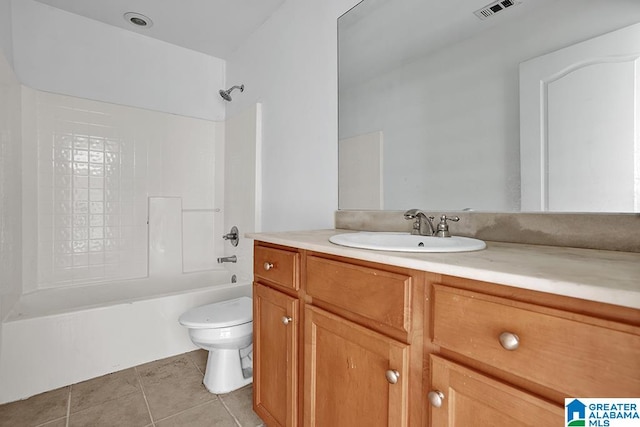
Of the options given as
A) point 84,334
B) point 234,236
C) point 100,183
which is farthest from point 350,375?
point 100,183

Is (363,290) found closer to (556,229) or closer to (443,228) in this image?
(443,228)

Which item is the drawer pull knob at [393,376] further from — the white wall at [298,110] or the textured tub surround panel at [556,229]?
the white wall at [298,110]

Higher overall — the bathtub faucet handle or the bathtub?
the bathtub faucet handle

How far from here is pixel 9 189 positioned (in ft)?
5.91

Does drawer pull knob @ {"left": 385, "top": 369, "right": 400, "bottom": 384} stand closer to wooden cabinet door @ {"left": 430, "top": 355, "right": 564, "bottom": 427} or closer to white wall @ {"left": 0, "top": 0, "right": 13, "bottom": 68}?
wooden cabinet door @ {"left": 430, "top": 355, "right": 564, "bottom": 427}

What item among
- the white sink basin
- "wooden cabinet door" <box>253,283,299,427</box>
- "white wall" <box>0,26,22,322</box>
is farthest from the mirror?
"white wall" <box>0,26,22,322</box>

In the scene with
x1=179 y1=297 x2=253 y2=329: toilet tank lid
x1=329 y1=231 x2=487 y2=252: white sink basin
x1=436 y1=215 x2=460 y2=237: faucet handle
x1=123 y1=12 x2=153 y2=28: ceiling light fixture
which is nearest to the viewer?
x1=329 y1=231 x2=487 y2=252: white sink basin

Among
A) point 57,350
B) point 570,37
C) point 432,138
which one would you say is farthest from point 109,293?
point 570,37

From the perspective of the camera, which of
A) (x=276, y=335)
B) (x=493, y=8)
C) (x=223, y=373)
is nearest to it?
(x=493, y=8)

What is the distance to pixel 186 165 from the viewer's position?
2764 millimetres

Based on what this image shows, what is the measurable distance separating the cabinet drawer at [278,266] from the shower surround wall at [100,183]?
67.1 inches

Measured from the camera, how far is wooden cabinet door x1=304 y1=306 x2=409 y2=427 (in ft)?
2.47

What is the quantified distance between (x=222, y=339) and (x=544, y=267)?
4.91 ft

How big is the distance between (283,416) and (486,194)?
1.13 m
